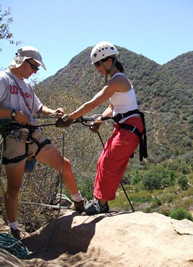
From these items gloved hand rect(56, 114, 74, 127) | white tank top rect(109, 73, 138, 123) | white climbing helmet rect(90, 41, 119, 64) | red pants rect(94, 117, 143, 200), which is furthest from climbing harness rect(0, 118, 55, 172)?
white climbing helmet rect(90, 41, 119, 64)

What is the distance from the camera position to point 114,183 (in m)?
4.17

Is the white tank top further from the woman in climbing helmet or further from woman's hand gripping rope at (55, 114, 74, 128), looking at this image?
woman's hand gripping rope at (55, 114, 74, 128)

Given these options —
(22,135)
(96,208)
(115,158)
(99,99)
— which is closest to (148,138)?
(96,208)

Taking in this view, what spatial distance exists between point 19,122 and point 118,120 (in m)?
1.16

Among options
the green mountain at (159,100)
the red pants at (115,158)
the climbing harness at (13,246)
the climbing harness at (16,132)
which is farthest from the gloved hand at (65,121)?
the green mountain at (159,100)

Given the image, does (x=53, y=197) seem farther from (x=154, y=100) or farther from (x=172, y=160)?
(x=154, y=100)

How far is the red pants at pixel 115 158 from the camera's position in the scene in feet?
13.5

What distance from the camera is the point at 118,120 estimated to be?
4.25 metres

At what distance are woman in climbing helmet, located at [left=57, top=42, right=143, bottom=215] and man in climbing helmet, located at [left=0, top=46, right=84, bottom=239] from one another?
380mm

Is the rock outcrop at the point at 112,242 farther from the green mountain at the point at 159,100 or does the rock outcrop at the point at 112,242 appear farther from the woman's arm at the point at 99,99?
the green mountain at the point at 159,100

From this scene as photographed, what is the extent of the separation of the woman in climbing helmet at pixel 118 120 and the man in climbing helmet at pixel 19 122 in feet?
1.25

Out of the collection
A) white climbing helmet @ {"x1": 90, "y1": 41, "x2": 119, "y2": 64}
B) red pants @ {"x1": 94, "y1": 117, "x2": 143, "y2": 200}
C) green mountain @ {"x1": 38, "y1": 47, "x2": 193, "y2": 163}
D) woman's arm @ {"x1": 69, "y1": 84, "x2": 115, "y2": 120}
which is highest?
white climbing helmet @ {"x1": 90, "y1": 41, "x2": 119, "y2": 64}

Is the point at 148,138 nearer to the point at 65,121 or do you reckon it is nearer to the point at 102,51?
the point at 102,51

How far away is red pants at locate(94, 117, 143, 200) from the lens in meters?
4.11
